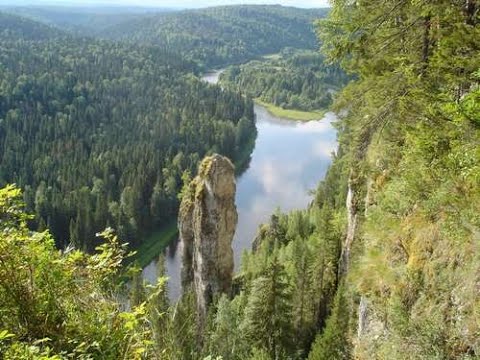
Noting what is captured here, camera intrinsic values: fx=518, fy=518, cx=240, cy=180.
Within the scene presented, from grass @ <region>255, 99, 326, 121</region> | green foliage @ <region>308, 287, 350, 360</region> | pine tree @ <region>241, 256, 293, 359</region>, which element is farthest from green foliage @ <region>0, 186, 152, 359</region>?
grass @ <region>255, 99, 326, 121</region>

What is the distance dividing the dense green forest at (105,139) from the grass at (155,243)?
1.48 meters

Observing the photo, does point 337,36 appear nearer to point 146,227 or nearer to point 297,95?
point 146,227

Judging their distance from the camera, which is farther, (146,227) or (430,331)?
(146,227)

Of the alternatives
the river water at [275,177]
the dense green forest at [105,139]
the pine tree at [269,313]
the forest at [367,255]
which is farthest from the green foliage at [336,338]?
the river water at [275,177]

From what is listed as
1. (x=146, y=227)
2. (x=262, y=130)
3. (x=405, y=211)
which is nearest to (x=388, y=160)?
(x=405, y=211)

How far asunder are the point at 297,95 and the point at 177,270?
433 ft

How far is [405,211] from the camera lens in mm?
13117

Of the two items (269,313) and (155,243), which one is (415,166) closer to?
(269,313)

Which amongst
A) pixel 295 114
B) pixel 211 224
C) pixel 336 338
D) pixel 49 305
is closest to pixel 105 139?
pixel 295 114

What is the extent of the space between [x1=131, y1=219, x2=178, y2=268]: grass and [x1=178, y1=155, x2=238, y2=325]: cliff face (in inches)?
1393

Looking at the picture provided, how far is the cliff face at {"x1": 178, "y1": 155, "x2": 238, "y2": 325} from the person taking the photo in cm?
3594

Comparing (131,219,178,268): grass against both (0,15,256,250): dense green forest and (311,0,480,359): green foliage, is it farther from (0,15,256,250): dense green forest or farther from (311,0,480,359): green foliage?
(311,0,480,359): green foliage

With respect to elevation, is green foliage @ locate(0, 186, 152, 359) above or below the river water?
above

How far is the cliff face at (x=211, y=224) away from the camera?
3594 cm
